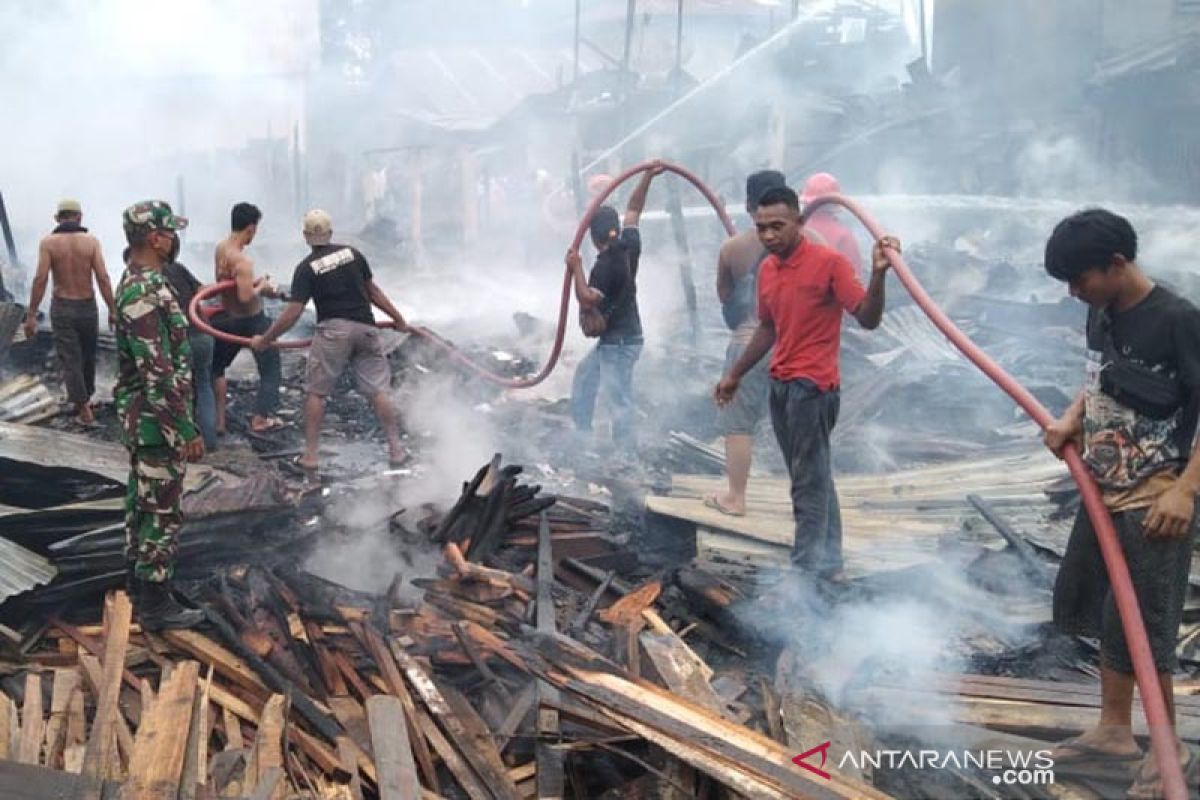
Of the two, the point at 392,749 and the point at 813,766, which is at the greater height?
the point at 813,766

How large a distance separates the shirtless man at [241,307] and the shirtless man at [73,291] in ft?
4.04

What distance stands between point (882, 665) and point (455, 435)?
5.34 m

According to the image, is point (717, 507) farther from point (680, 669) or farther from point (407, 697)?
point (407, 697)

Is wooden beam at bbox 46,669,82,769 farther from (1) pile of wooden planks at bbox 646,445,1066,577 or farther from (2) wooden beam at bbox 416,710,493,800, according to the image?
(1) pile of wooden planks at bbox 646,445,1066,577

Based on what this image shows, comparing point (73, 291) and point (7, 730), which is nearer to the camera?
point (7, 730)

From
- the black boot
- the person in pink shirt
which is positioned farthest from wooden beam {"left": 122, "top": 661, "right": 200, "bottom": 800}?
the person in pink shirt

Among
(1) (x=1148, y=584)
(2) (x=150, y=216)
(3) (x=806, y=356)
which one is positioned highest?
(2) (x=150, y=216)

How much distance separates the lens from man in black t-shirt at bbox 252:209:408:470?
302 inches

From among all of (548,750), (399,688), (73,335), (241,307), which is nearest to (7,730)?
(399,688)

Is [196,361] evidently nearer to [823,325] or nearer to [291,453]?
[291,453]

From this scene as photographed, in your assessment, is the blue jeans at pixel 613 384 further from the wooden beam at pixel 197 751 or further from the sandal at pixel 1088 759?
the sandal at pixel 1088 759


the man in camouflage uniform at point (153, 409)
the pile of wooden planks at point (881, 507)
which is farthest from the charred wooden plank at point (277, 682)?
the pile of wooden planks at point (881, 507)

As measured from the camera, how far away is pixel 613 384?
841 cm

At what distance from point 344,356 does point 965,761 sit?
568 cm
